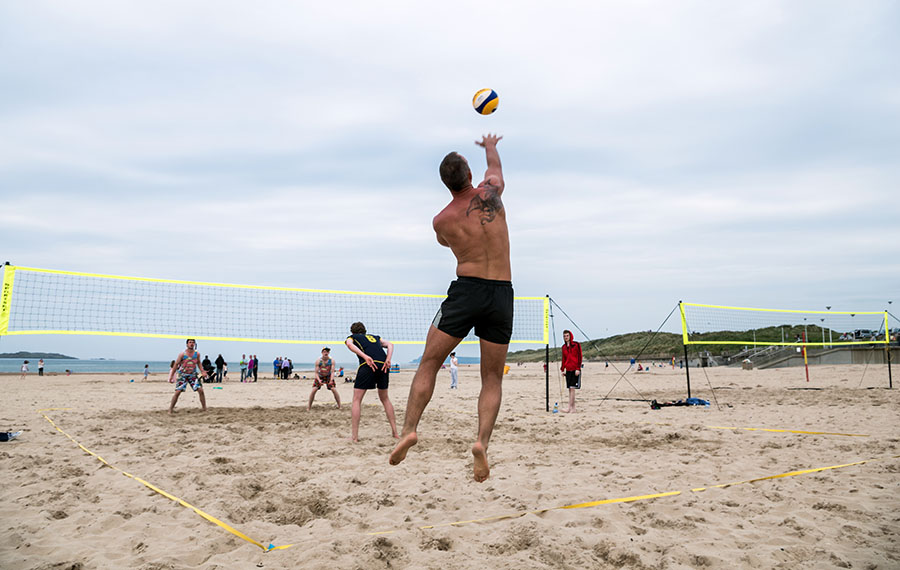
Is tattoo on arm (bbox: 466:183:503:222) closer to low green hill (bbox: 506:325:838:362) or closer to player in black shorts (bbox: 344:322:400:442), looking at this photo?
player in black shorts (bbox: 344:322:400:442)

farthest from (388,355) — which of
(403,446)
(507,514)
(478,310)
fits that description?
(478,310)

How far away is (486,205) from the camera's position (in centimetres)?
287

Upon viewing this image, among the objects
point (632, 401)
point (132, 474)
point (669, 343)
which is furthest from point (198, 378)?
point (669, 343)

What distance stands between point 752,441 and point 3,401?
13.8 meters

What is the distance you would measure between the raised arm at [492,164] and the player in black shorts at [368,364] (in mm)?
3875

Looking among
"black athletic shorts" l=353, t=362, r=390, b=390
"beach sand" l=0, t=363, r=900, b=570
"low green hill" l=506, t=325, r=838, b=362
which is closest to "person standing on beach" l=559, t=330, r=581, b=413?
"beach sand" l=0, t=363, r=900, b=570

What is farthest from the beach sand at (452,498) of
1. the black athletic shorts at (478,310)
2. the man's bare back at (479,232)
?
the man's bare back at (479,232)

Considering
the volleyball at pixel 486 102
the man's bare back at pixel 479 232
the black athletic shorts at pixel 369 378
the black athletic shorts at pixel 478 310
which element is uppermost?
the volleyball at pixel 486 102

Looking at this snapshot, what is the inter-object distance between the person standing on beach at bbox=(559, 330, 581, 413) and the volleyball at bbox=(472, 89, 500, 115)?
6.99 m

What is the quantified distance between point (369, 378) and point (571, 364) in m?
4.34

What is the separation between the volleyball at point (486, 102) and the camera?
3162 millimetres

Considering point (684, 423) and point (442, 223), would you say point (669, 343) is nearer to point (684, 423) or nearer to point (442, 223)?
point (684, 423)

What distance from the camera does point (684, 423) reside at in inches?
300

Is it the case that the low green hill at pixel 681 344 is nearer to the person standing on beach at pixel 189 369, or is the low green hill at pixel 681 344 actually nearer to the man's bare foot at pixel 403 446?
the person standing on beach at pixel 189 369
